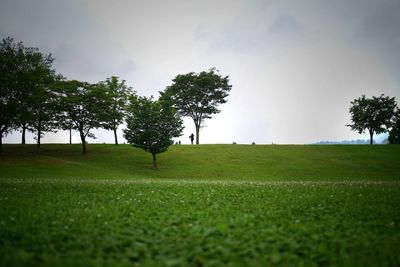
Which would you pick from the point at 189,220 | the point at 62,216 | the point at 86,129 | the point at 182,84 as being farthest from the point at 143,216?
the point at 182,84

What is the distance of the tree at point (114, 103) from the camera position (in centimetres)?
5253

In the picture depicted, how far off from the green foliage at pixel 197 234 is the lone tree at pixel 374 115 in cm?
7142

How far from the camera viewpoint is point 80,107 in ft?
167

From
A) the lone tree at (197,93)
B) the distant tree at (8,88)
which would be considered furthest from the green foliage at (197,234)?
the lone tree at (197,93)

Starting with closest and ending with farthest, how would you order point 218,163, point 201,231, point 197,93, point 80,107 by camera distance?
point 201,231 → point 218,163 → point 80,107 → point 197,93

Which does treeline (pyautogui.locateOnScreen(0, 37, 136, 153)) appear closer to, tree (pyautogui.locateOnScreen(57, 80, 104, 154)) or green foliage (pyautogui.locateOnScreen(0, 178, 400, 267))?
tree (pyautogui.locateOnScreen(57, 80, 104, 154))

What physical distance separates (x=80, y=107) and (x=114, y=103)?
771 cm

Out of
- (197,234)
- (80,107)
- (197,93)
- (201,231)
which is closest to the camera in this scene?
(197,234)

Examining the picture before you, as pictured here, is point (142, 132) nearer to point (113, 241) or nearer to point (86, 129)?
point (86, 129)

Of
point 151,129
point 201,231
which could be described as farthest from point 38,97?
point 201,231

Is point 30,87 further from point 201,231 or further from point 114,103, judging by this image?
point 201,231

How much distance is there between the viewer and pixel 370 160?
154 ft

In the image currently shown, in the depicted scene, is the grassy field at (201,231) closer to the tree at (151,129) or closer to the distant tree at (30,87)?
the tree at (151,129)

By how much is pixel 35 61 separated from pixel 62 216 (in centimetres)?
5020
